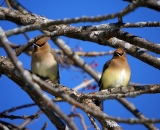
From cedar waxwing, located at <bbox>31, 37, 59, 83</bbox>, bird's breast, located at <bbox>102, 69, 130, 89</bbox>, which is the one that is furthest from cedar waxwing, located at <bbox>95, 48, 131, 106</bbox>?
cedar waxwing, located at <bbox>31, 37, 59, 83</bbox>

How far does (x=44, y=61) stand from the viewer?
4875 mm

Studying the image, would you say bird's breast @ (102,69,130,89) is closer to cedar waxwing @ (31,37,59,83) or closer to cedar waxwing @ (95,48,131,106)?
cedar waxwing @ (95,48,131,106)

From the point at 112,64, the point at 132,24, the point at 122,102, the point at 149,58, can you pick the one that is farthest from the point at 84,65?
the point at 132,24

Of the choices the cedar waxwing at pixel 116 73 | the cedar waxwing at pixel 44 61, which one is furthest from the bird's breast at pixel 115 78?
the cedar waxwing at pixel 44 61

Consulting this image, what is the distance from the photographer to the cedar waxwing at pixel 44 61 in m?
4.83

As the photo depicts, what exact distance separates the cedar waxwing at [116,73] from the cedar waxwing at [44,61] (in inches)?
29.2

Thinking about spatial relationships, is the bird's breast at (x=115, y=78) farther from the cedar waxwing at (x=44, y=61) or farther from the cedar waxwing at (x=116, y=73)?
the cedar waxwing at (x=44, y=61)

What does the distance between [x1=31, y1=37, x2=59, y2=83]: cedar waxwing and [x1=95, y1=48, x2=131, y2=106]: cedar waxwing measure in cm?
74

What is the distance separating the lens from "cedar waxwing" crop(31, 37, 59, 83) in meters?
4.83

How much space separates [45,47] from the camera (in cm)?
500

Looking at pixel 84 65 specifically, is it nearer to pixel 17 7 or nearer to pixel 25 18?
pixel 17 7

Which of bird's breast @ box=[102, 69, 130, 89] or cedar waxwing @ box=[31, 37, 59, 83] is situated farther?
bird's breast @ box=[102, 69, 130, 89]

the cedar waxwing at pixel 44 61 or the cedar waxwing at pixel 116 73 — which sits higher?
the cedar waxwing at pixel 116 73

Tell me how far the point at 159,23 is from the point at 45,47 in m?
2.45
